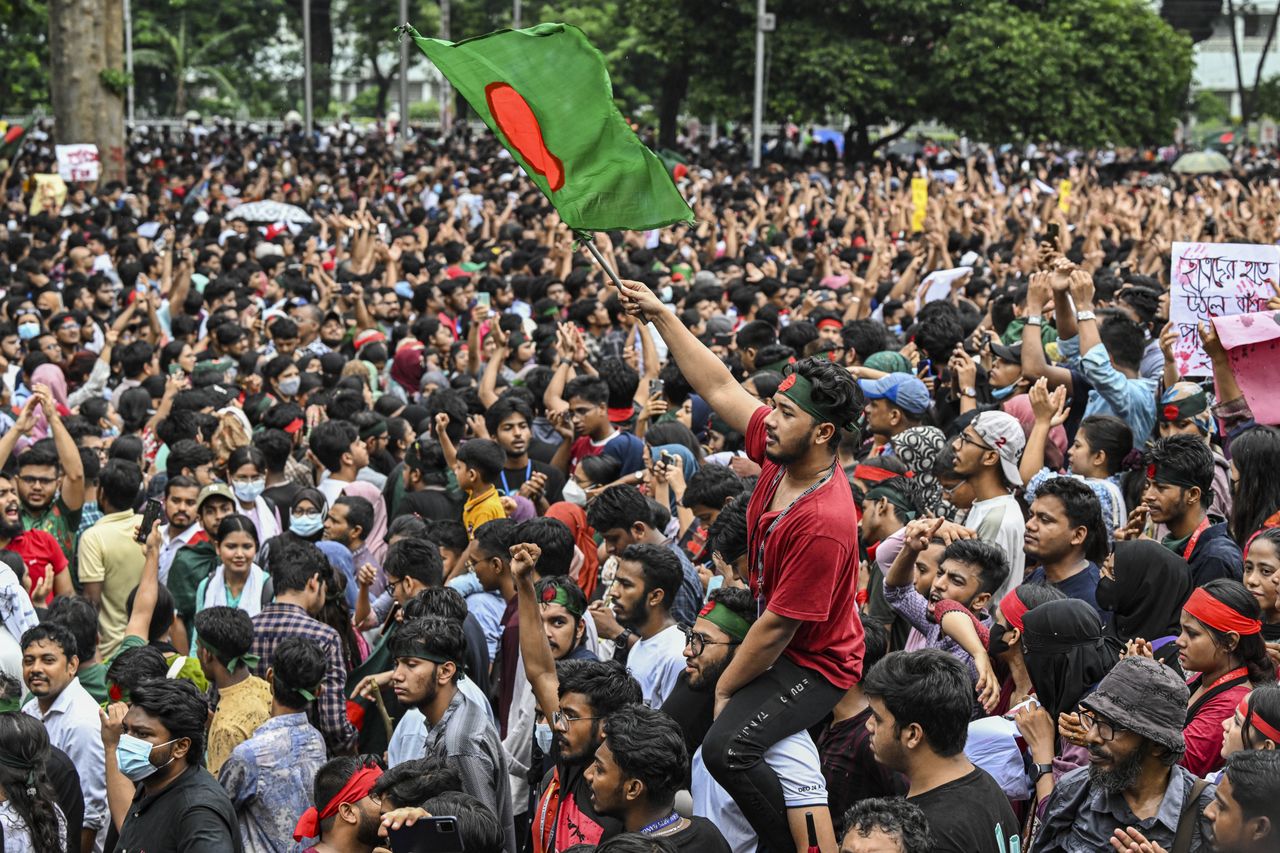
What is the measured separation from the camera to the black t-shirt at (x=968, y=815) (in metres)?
3.89

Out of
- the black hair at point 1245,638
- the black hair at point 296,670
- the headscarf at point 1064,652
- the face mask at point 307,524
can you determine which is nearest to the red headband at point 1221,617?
the black hair at point 1245,638

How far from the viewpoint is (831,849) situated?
4285 millimetres

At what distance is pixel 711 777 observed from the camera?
14.9ft

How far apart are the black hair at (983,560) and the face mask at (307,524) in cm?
323

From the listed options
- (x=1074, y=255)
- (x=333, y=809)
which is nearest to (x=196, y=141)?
(x=1074, y=255)

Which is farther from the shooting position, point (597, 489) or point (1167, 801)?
point (597, 489)

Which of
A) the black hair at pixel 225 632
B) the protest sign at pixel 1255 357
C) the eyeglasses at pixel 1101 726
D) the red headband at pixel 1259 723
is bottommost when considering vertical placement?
the black hair at pixel 225 632

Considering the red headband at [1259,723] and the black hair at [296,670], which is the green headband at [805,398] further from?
the black hair at [296,670]

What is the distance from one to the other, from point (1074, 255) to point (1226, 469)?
7.27 meters

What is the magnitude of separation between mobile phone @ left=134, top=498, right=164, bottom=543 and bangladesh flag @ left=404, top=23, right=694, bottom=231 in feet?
10.3

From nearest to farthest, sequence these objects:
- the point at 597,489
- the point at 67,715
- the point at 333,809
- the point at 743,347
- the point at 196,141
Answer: the point at 333,809 → the point at 67,715 → the point at 597,489 → the point at 743,347 → the point at 196,141

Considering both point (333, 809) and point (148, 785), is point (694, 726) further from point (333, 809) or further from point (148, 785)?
point (148, 785)

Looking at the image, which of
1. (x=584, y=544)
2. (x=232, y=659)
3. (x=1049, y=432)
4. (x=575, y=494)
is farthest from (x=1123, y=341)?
(x=232, y=659)

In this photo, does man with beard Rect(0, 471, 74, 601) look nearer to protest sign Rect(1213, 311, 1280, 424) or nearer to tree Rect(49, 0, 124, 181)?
protest sign Rect(1213, 311, 1280, 424)
